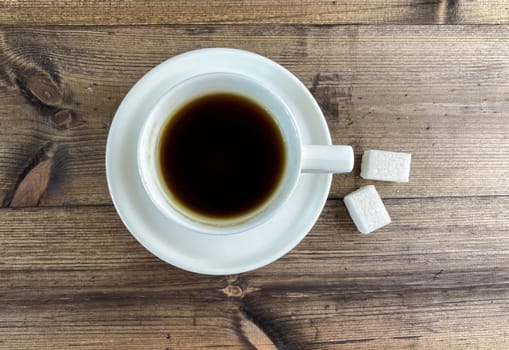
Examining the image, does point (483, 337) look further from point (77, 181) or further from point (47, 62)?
point (47, 62)

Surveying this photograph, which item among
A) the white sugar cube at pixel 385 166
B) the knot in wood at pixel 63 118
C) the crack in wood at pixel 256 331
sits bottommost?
the crack in wood at pixel 256 331

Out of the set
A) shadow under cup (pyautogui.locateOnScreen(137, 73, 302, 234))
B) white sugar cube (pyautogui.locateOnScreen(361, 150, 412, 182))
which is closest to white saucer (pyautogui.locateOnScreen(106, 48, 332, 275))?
shadow under cup (pyautogui.locateOnScreen(137, 73, 302, 234))

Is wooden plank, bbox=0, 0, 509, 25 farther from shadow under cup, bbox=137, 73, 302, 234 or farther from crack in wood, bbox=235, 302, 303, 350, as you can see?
crack in wood, bbox=235, 302, 303, 350

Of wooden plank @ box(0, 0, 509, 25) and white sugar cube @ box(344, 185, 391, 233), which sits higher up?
wooden plank @ box(0, 0, 509, 25)

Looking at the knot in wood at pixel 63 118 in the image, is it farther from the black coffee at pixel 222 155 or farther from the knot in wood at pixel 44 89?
the black coffee at pixel 222 155

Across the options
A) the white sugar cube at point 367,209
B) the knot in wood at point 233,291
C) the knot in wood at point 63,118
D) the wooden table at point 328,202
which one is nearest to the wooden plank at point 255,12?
the wooden table at point 328,202

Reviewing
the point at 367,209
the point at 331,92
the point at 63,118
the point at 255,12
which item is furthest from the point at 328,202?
the point at 63,118

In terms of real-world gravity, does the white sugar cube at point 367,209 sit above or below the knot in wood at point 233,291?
above
